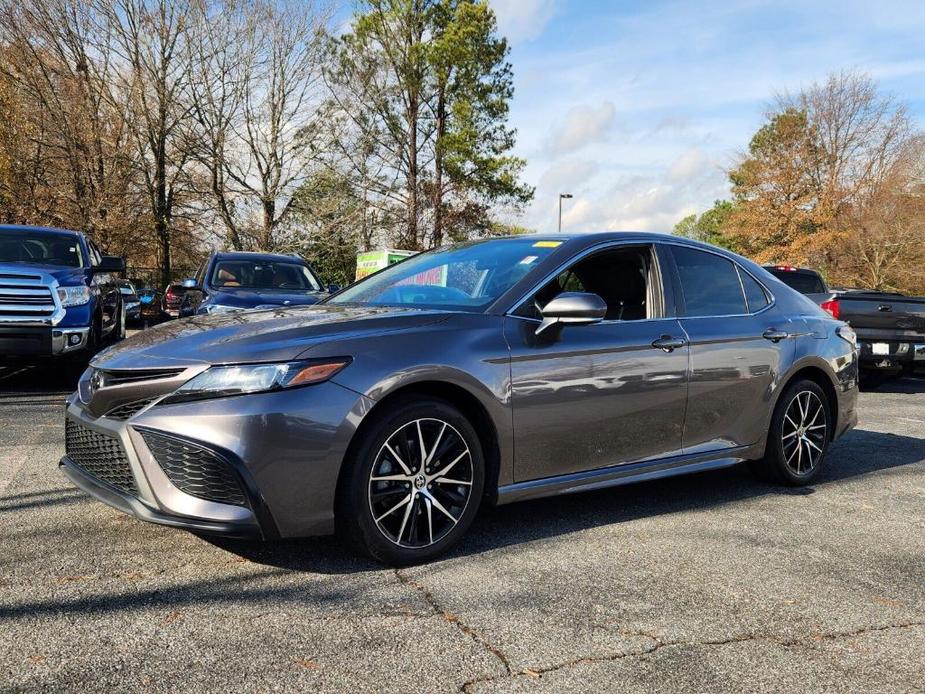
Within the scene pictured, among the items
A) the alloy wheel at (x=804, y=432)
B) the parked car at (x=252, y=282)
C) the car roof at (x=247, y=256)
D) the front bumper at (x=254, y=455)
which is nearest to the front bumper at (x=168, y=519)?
the front bumper at (x=254, y=455)

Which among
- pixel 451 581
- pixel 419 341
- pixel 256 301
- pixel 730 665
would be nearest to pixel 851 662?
pixel 730 665

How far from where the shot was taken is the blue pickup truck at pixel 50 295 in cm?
827

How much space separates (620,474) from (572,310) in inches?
38.7

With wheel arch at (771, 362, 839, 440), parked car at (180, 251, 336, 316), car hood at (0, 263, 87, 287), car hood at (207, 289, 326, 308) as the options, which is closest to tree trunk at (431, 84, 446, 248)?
parked car at (180, 251, 336, 316)

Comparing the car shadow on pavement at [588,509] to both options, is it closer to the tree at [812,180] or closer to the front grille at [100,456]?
the front grille at [100,456]

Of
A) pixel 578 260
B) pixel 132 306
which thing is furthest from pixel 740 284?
pixel 132 306

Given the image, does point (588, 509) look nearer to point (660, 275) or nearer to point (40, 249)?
point (660, 275)

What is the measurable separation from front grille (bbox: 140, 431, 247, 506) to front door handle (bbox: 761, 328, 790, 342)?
11.0 ft

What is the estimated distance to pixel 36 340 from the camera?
8305mm

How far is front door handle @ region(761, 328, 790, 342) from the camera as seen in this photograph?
5043 mm

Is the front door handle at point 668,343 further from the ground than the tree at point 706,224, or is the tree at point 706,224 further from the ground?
the tree at point 706,224

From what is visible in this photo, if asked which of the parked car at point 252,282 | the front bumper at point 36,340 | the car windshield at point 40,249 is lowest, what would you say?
the front bumper at point 36,340

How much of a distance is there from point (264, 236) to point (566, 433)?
28.6 metres

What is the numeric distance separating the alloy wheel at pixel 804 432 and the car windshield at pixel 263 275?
280 inches
